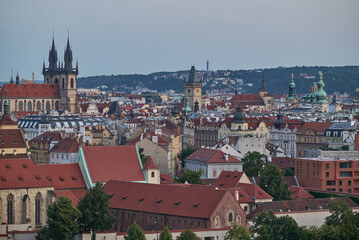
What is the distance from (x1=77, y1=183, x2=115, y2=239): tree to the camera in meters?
79.6

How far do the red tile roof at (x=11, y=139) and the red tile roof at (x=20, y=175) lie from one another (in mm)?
27289

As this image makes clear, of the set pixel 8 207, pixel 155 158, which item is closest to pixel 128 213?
pixel 8 207

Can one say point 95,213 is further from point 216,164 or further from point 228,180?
point 216,164

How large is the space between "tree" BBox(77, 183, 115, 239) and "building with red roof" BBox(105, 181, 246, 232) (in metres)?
4.12

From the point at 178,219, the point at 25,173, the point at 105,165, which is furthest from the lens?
the point at 105,165

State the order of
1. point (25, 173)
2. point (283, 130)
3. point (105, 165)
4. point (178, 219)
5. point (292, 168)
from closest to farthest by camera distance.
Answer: point (178, 219), point (25, 173), point (105, 165), point (292, 168), point (283, 130)

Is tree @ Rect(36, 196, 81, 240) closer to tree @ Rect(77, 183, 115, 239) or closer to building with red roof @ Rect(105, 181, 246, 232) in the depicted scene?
tree @ Rect(77, 183, 115, 239)

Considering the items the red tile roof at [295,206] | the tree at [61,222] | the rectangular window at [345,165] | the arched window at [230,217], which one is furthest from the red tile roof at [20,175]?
the rectangular window at [345,165]

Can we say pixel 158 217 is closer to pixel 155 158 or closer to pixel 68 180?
pixel 68 180

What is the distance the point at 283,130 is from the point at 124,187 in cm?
8478

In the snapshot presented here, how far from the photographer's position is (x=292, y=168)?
4865 inches

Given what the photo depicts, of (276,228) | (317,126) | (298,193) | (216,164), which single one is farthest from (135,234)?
(317,126)

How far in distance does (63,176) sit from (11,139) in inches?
1053

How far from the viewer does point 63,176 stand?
3659 inches
